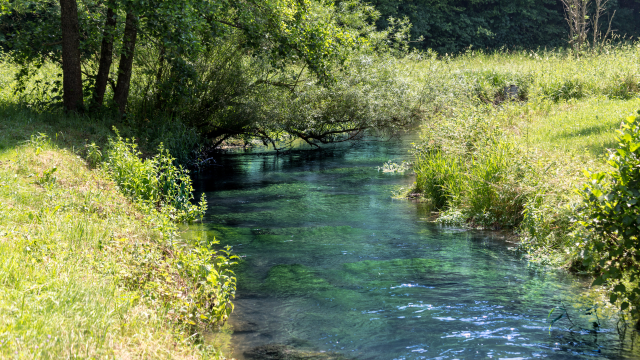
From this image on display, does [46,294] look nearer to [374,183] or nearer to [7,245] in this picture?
[7,245]

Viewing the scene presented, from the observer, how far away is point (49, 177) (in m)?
8.41

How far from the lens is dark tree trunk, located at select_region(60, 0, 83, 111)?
1334 cm

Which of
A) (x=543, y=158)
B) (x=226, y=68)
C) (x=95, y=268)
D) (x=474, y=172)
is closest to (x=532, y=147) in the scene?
(x=543, y=158)

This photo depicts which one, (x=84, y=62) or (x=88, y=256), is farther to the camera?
(x=84, y=62)

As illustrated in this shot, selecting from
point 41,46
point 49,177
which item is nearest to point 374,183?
point 49,177

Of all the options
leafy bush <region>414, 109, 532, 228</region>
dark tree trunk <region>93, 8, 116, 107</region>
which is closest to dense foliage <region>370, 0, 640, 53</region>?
dark tree trunk <region>93, 8, 116, 107</region>

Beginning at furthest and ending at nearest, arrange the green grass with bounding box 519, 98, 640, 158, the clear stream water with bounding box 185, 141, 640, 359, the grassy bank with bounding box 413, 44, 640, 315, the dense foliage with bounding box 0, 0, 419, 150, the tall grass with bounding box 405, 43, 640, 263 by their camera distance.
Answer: the dense foliage with bounding box 0, 0, 419, 150 → the green grass with bounding box 519, 98, 640, 158 → the tall grass with bounding box 405, 43, 640, 263 → the grassy bank with bounding box 413, 44, 640, 315 → the clear stream water with bounding box 185, 141, 640, 359

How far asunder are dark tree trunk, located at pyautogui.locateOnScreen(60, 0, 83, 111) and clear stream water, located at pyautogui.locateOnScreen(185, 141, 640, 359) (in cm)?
543

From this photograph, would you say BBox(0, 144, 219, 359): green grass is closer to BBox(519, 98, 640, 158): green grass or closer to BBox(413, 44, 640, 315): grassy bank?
BBox(413, 44, 640, 315): grassy bank

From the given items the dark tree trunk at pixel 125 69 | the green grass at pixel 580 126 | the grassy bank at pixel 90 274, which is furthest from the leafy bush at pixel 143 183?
the green grass at pixel 580 126

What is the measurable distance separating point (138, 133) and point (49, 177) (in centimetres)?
685

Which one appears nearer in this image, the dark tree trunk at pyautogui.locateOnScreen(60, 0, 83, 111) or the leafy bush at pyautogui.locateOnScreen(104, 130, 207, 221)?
the leafy bush at pyautogui.locateOnScreen(104, 130, 207, 221)

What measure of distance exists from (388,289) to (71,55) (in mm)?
11164

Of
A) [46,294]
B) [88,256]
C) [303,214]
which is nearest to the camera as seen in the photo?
[46,294]
